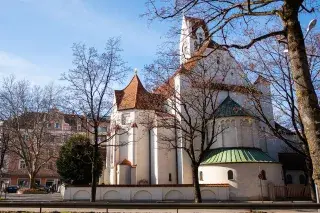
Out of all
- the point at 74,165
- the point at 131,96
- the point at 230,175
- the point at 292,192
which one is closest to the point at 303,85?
the point at 230,175

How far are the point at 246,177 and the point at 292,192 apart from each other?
4.76 meters

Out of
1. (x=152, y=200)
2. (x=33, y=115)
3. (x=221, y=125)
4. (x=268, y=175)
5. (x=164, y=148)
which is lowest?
(x=152, y=200)

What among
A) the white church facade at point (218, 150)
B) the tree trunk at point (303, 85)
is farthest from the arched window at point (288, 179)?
the tree trunk at point (303, 85)

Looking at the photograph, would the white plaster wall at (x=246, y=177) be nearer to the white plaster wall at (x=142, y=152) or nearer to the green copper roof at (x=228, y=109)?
the green copper roof at (x=228, y=109)

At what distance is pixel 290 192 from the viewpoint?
101 ft

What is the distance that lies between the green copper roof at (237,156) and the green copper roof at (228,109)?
3.63 meters

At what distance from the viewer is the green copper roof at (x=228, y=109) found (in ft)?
111

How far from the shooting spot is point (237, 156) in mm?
31750

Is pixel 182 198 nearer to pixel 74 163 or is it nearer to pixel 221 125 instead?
pixel 221 125

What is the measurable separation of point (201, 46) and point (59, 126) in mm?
65652

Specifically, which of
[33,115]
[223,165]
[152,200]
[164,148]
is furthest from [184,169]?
[33,115]

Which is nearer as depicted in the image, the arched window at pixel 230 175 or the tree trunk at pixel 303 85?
the tree trunk at pixel 303 85

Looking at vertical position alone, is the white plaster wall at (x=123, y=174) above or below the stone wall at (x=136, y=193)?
above

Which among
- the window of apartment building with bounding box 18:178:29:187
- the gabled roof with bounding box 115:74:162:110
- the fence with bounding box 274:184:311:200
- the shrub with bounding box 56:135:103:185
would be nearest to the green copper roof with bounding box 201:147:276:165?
the fence with bounding box 274:184:311:200
